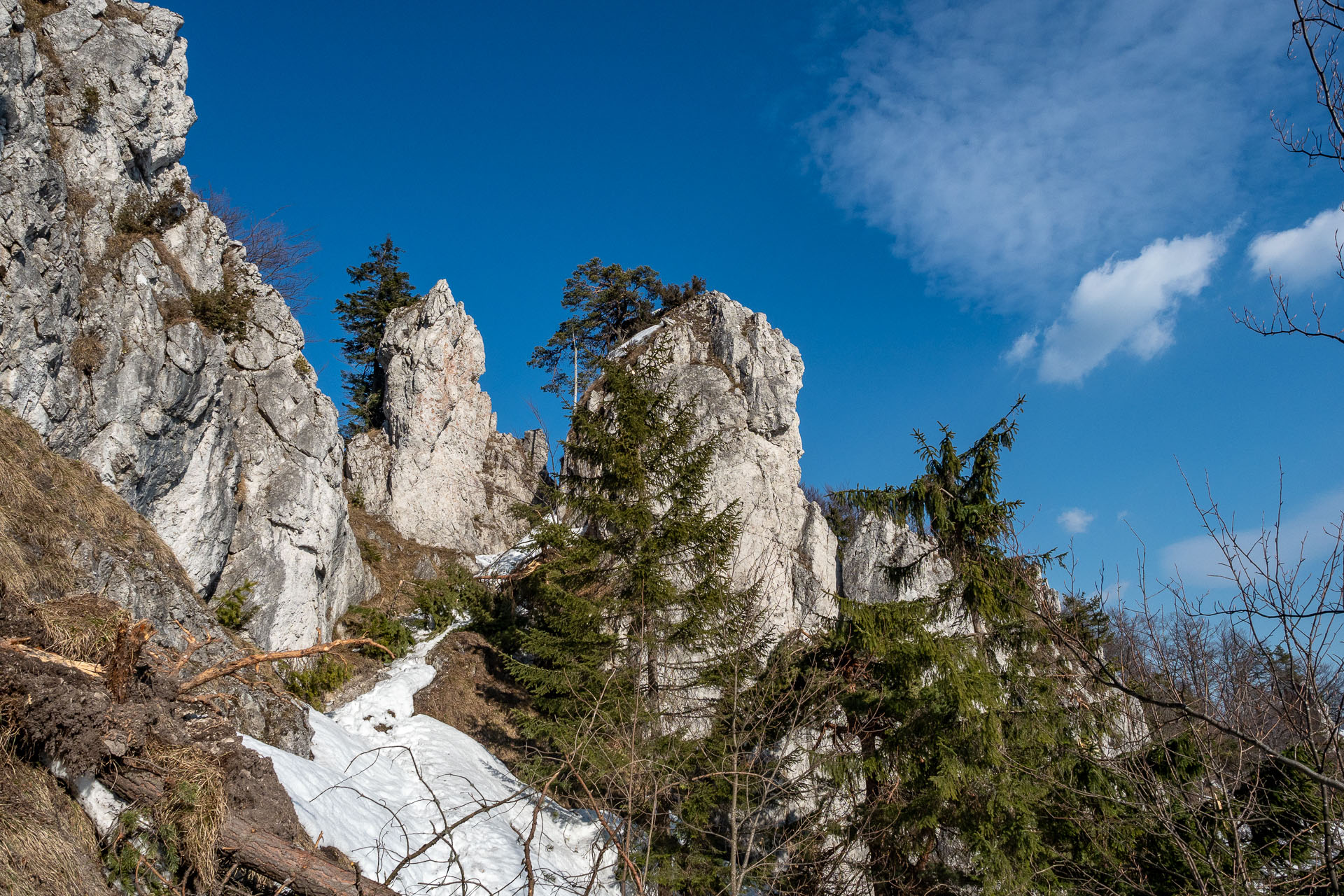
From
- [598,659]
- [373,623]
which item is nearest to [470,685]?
[373,623]

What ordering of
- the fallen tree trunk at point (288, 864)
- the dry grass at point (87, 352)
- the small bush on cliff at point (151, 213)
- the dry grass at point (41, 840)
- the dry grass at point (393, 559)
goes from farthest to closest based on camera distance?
1. the dry grass at point (393, 559)
2. the small bush on cliff at point (151, 213)
3. the dry grass at point (87, 352)
4. the fallen tree trunk at point (288, 864)
5. the dry grass at point (41, 840)

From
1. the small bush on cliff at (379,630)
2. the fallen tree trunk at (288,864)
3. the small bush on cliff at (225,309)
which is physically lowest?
the fallen tree trunk at (288,864)

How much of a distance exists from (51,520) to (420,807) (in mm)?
6185

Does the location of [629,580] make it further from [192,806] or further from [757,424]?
[757,424]

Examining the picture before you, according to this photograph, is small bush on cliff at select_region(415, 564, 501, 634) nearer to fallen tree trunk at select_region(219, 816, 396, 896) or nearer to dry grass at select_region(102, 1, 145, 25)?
fallen tree trunk at select_region(219, 816, 396, 896)

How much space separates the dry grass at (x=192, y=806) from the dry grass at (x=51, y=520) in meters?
2.46

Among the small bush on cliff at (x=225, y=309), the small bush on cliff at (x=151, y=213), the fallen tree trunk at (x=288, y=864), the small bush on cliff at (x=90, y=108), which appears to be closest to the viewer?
the fallen tree trunk at (x=288, y=864)

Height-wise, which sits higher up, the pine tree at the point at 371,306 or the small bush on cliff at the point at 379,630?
the pine tree at the point at 371,306

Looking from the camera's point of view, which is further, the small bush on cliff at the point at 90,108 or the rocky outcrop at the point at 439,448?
the rocky outcrop at the point at 439,448

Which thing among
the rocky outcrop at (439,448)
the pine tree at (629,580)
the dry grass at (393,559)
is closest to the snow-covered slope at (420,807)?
the pine tree at (629,580)

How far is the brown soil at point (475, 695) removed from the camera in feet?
49.3

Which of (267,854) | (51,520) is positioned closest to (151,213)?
(51,520)

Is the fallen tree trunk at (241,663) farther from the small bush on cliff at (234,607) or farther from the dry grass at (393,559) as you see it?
the dry grass at (393,559)

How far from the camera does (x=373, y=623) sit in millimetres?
17781
